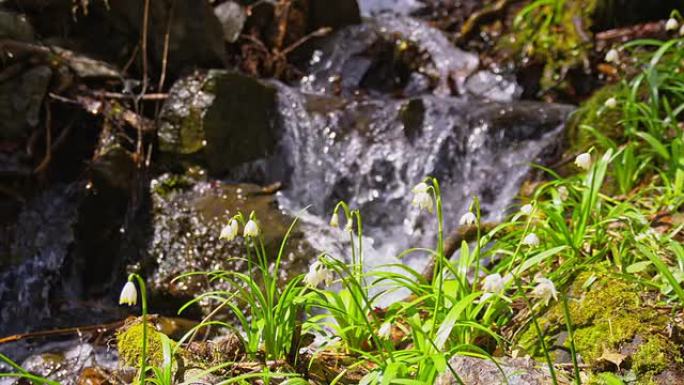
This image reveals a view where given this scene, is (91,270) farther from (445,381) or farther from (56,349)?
(445,381)

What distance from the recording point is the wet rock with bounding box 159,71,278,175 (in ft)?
18.9

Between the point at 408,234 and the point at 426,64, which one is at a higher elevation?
the point at 426,64

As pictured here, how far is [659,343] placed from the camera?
2.54m

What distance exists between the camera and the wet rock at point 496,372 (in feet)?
7.89

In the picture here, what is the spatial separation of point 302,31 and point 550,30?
3203mm

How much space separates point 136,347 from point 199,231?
8.08 ft

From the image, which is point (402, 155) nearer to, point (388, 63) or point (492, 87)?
point (492, 87)

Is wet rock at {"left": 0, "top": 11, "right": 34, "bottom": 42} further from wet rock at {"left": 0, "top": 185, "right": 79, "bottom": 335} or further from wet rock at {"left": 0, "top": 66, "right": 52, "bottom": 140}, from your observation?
wet rock at {"left": 0, "top": 185, "right": 79, "bottom": 335}

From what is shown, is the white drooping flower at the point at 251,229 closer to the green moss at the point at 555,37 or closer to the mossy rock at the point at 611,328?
the mossy rock at the point at 611,328

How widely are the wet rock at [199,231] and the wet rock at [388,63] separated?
9.73 feet

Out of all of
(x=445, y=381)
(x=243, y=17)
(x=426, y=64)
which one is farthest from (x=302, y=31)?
(x=445, y=381)

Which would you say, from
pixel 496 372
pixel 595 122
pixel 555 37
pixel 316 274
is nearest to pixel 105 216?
pixel 316 274

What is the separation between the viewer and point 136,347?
8.82 feet

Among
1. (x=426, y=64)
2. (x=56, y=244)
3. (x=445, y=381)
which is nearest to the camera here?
(x=445, y=381)
